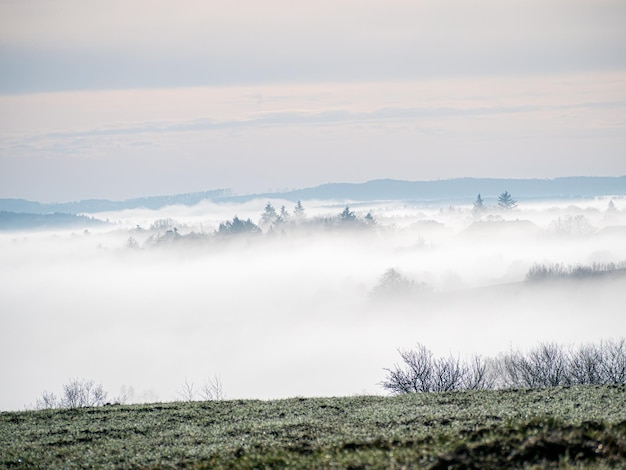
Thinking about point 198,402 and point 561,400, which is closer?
point 561,400

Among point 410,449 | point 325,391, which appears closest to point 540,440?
point 410,449

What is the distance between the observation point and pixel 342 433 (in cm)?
2648

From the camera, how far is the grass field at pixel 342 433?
60.6ft


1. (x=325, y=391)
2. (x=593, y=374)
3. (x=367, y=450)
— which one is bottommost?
(x=325, y=391)

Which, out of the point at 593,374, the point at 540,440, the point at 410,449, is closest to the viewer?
the point at 540,440

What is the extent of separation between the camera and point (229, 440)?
2714 centimetres

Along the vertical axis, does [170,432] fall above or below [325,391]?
above

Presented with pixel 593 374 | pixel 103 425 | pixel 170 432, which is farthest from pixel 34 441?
pixel 593 374

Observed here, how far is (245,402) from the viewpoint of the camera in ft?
123

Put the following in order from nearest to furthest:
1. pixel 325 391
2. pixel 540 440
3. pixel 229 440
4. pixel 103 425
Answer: pixel 540 440, pixel 229 440, pixel 103 425, pixel 325 391

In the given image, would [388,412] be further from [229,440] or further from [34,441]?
[34,441]

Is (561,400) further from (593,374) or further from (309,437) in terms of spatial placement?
(593,374)

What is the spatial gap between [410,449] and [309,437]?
683cm

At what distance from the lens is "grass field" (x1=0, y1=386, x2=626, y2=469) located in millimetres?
18469
